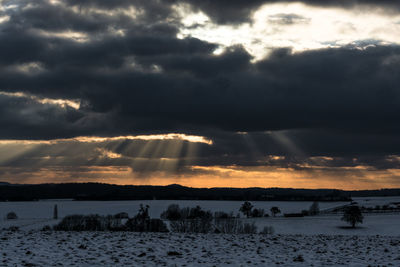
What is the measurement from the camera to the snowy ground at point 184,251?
20906 millimetres

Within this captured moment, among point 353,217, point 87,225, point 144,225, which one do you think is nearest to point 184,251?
point 144,225

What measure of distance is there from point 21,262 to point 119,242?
7897 mm

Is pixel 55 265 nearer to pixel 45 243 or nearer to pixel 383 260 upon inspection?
pixel 45 243

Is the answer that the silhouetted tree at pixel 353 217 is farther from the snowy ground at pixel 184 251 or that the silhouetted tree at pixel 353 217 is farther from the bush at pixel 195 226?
the snowy ground at pixel 184 251

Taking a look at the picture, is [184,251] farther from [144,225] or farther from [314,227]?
[314,227]

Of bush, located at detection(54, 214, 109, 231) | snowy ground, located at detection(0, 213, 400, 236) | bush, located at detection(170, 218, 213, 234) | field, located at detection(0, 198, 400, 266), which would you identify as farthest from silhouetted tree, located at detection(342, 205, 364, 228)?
field, located at detection(0, 198, 400, 266)

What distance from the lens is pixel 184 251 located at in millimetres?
24438

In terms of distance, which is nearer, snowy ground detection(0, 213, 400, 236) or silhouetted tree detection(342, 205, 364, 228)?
snowy ground detection(0, 213, 400, 236)

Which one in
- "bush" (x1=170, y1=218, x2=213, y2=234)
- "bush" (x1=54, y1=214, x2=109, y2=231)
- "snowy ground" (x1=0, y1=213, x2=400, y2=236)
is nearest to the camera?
"bush" (x1=170, y1=218, x2=213, y2=234)

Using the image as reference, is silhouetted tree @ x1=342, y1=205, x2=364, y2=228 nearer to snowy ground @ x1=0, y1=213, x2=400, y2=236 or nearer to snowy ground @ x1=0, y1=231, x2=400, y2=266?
snowy ground @ x1=0, y1=213, x2=400, y2=236

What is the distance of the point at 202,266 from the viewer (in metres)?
20.2

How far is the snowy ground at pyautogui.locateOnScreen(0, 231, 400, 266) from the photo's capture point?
2091 centimetres

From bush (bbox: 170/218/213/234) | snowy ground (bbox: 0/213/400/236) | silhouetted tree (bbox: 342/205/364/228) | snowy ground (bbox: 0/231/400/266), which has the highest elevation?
snowy ground (bbox: 0/231/400/266)

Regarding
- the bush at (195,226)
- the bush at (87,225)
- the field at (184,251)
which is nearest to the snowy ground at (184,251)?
the field at (184,251)
